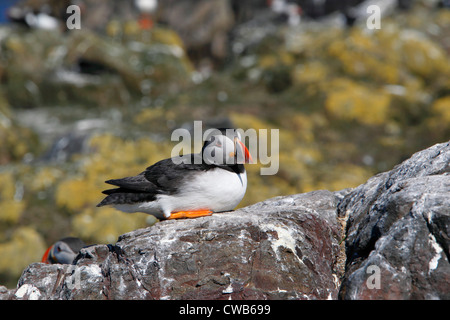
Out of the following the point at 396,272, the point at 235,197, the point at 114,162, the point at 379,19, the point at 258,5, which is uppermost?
the point at 258,5

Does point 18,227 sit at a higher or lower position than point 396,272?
higher

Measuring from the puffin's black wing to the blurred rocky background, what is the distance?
5.69 metres

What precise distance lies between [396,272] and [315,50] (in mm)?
16893

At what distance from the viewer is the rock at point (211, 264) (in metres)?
4.39

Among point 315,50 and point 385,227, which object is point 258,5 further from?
point 385,227

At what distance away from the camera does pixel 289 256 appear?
4.64m

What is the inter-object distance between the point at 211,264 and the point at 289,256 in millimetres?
809

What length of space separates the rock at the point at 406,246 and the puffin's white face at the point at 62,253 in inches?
193

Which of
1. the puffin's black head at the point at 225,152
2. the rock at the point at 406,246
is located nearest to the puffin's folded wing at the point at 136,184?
the puffin's black head at the point at 225,152
